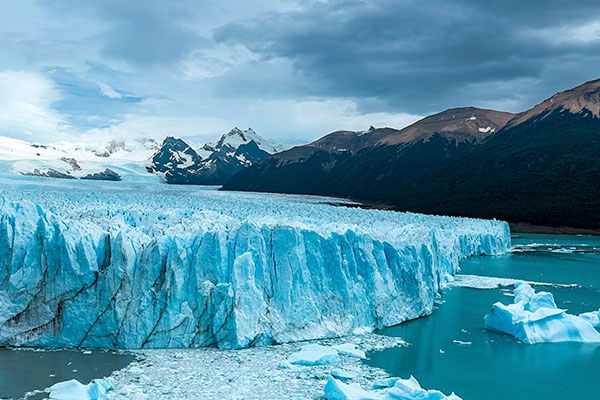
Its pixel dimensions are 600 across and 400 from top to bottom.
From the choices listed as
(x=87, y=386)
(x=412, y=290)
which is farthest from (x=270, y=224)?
(x=87, y=386)

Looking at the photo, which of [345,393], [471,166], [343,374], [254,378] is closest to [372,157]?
[471,166]

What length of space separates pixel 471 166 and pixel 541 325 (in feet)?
212

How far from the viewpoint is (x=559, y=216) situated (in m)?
48.4

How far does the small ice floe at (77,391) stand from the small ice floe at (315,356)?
3570mm

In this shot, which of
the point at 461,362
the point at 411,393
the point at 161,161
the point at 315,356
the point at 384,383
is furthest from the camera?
the point at 161,161

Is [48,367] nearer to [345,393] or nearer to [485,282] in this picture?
[345,393]

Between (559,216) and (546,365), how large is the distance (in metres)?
42.1

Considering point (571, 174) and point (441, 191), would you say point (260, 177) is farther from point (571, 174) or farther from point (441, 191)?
point (571, 174)

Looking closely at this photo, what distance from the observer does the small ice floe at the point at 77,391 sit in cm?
782

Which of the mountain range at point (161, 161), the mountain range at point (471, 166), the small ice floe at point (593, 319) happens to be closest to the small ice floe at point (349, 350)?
the small ice floe at point (593, 319)

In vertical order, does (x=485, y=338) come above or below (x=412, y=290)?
below

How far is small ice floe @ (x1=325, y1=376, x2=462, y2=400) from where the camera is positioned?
8.11m

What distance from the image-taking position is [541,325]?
13156 mm

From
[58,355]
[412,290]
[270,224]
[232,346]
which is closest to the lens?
[58,355]
